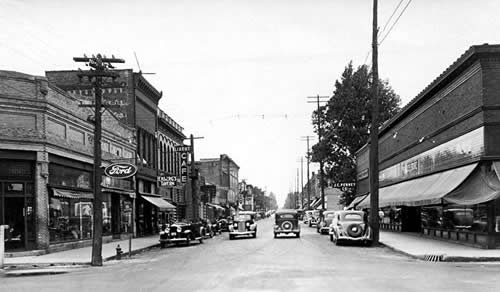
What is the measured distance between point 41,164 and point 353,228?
49.0 ft

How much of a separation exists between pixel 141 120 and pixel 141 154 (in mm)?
2567

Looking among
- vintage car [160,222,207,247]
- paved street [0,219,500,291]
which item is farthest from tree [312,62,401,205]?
paved street [0,219,500,291]

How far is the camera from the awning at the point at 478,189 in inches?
868

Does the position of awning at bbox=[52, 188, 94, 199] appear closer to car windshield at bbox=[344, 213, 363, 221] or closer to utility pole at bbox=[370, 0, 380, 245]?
car windshield at bbox=[344, 213, 363, 221]

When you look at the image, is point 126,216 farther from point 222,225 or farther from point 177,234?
point 222,225

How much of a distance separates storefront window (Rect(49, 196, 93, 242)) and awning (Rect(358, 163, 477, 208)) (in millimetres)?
16698

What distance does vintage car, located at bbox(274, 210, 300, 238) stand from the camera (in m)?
40.4

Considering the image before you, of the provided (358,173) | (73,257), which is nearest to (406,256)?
(73,257)

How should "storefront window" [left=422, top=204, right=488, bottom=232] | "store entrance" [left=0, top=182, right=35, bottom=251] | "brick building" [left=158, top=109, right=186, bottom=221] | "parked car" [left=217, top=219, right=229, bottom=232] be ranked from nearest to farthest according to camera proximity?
"storefront window" [left=422, top=204, right=488, bottom=232], "store entrance" [left=0, top=182, right=35, bottom=251], "brick building" [left=158, top=109, right=186, bottom=221], "parked car" [left=217, top=219, right=229, bottom=232]

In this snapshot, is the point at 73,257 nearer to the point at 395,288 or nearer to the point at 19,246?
the point at 19,246

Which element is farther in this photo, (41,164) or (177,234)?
(177,234)

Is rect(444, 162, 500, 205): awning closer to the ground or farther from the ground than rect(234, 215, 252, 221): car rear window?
farther from the ground

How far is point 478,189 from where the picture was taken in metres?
23.1

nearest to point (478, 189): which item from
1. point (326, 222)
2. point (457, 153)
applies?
point (457, 153)
